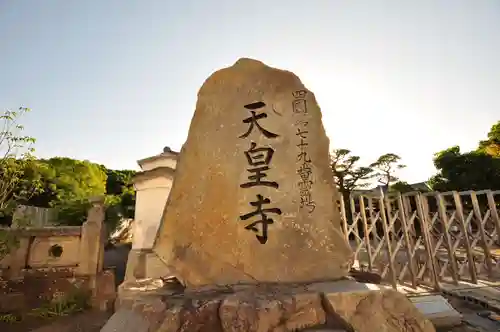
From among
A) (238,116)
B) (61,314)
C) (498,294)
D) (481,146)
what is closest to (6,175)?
(61,314)

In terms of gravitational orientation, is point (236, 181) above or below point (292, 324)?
above

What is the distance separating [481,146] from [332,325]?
2550cm

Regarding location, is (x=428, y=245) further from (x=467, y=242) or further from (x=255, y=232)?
(x=255, y=232)

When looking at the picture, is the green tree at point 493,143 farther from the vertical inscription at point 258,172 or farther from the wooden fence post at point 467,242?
the vertical inscription at point 258,172

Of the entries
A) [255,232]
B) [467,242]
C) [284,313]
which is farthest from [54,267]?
[467,242]

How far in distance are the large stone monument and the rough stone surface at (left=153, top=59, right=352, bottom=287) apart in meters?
0.01

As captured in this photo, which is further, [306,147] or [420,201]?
[420,201]

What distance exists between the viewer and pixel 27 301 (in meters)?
7.14

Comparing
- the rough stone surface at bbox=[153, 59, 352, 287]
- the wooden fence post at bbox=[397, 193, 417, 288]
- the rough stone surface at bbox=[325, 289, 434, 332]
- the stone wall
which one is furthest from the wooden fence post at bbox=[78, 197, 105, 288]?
the wooden fence post at bbox=[397, 193, 417, 288]

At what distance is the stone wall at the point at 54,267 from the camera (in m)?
7.18

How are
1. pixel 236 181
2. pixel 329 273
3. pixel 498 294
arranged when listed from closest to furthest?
pixel 329 273 → pixel 236 181 → pixel 498 294

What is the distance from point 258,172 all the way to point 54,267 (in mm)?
7556

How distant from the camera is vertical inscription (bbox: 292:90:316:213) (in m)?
3.24

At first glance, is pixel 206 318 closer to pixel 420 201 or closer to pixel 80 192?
pixel 420 201
